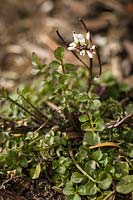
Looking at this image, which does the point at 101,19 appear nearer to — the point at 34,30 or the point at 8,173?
the point at 34,30

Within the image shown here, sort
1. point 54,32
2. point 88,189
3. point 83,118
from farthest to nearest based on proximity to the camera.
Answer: point 54,32, point 83,118, point 88,189

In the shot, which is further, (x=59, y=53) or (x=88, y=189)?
(x=59, y=53)

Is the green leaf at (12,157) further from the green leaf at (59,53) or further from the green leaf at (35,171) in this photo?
the green leaf at (59,53)

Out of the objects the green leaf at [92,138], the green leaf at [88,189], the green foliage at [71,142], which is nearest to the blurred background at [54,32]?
the green foliage at [71,142]

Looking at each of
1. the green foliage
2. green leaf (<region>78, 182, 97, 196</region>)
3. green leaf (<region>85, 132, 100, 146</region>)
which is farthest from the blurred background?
green leaf (<region>78, 182, 97, 196</region>)

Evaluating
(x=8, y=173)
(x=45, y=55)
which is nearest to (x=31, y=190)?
(x=8, y=173)

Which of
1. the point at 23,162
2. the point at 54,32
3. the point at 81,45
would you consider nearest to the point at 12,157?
the point at 23,162

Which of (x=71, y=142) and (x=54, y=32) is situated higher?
(x=54, y=32)

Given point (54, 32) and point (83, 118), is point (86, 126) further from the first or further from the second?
point (54, 32)
